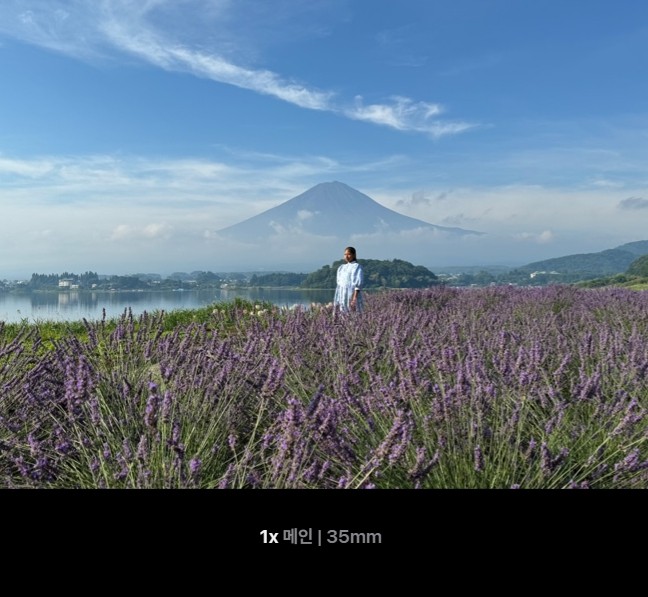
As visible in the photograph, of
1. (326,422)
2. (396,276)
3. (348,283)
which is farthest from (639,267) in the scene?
(326,422)

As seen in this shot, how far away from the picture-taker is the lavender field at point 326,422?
5.20 ft

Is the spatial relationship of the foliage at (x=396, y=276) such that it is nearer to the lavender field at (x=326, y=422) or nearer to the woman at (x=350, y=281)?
the woman at (x=350, y=281)

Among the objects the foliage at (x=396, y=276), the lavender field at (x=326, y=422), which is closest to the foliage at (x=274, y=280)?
the foliage at (x=396, y=276)

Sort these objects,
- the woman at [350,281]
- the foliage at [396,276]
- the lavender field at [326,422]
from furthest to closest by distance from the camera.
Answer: the foliage at [396,276]
the woman at [350,281]
the lavender field at [326,422]

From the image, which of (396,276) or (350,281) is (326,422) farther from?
(396,276)

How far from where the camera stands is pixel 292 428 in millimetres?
1379

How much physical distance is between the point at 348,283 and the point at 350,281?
0.04 m

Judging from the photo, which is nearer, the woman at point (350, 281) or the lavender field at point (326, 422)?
the lavender field at point (326, 422)
